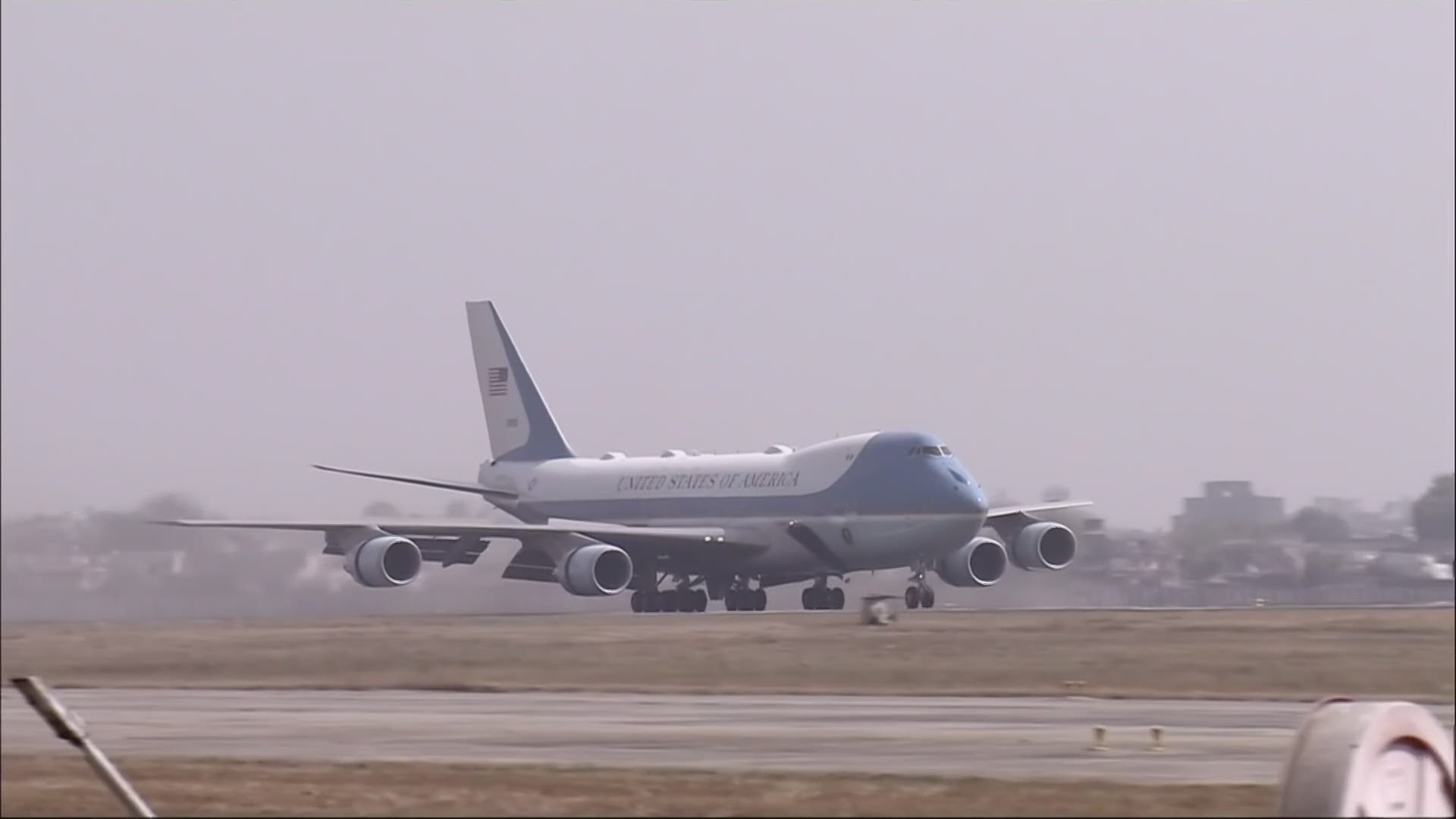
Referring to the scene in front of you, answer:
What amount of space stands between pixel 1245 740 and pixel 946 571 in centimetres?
3327

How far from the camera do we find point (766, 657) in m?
38.3

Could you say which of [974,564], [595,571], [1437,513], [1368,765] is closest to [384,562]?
[595,571]

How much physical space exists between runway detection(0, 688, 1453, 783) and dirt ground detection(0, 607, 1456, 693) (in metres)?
0.64

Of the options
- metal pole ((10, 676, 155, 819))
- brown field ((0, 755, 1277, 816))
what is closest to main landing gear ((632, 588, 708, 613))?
brown field ((0, 755, 1277, 816))

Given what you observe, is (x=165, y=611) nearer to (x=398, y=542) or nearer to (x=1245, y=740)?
(x=398, y=542)

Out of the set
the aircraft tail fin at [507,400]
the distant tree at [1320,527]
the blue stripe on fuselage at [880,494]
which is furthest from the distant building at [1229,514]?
the aircraft tail fin at [507,400]

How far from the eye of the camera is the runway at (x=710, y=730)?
23703 millimetres

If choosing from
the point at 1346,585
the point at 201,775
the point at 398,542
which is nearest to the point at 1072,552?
the point at 1346,585

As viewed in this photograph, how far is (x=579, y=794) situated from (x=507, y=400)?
59164 mm

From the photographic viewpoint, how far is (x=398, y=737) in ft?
90.3

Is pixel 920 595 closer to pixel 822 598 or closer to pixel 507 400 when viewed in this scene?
pixel 822 598

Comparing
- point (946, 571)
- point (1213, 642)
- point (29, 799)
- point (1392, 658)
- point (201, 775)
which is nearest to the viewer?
point (29, 799)

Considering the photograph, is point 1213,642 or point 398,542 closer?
point 1213,642

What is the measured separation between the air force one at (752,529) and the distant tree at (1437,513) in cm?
1422
